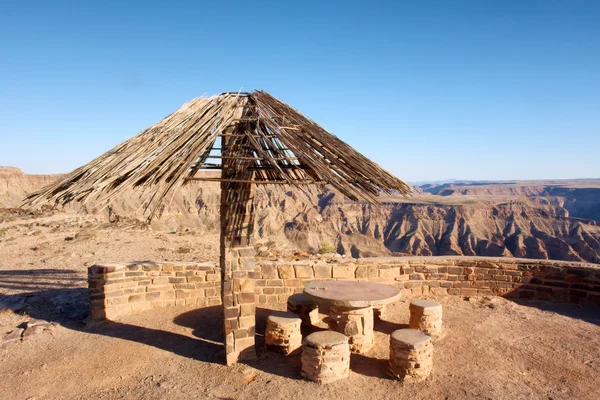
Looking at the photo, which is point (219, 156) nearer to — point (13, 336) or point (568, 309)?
point (13, 336)

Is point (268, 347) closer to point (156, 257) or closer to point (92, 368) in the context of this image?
point (92, 368)

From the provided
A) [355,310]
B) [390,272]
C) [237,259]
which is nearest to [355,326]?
[355,310]

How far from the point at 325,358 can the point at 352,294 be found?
4.23 ft

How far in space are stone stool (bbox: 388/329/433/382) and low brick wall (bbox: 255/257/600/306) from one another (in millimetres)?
2951

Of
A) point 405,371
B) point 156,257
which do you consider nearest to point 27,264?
point 156,257

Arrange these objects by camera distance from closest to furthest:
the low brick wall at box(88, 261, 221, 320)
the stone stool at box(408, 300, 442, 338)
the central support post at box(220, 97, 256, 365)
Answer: the central support post at box(220, 97, 256, 365)
the stone stool at box(408, 300, 442, 338)
the low brick wall at box(88, 261, 221, 320)

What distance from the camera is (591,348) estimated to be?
566cm

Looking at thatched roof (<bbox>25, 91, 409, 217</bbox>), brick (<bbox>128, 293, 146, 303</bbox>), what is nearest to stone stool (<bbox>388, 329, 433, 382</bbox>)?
thatched roof (<bbox>25, 91, 409, 217</bbox>)

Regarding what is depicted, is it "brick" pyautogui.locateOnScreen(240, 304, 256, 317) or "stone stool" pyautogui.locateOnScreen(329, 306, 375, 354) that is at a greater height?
"brick" pyautogui.locateOnScreen(240, 304, 256, 317)

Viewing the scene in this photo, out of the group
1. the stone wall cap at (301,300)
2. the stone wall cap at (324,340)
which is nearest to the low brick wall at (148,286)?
the stone wall cap at (301,300)

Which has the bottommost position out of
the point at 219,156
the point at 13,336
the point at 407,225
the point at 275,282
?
the point at 407,225

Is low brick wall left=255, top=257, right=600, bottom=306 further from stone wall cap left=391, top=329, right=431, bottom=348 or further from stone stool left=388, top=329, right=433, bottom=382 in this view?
stone stool left=388, top=329, right=433, bottom=382

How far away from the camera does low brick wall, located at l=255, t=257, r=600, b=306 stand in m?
7.48

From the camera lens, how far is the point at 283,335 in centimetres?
532
